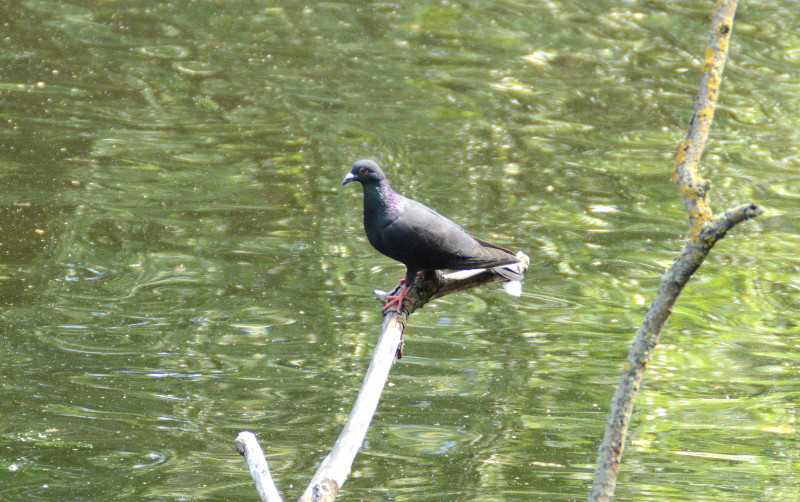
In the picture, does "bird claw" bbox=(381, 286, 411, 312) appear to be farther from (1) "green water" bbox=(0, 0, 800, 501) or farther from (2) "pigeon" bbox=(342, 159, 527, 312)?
(1) "green water" bbox=(0, 0, 800, 501)

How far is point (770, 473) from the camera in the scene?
13.9 ft

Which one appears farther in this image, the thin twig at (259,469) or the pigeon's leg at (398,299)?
the pigeon's leg at (398,299)

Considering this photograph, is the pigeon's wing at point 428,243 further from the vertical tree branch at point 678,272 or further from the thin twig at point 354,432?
the vertical tree branch at point 678,272

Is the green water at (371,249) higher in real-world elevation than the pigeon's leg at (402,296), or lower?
lower

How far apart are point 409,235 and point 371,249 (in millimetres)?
2858

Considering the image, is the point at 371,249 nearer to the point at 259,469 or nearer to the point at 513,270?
the point at 513,270

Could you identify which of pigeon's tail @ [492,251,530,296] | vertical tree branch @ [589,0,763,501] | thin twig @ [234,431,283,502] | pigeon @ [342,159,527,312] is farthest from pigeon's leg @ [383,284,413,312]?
vertical tree branch @ [589,0,763,501]

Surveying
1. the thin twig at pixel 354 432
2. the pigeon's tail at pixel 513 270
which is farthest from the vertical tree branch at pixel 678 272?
the pigeon's tail at pixel 513 270

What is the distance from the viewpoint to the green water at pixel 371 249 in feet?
14.2

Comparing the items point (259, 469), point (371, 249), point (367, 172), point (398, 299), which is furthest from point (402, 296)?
point (371, 249)

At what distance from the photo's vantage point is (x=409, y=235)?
3.26 m

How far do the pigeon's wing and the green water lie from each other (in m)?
1.20

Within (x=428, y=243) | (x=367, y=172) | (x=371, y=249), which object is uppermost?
(x=367, y=172)

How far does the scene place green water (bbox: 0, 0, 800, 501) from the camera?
4.33m
